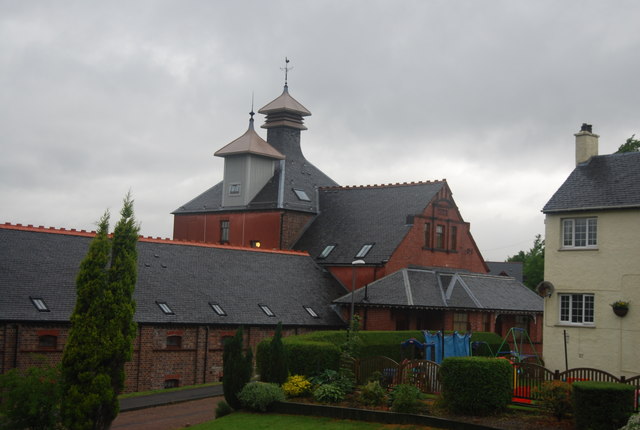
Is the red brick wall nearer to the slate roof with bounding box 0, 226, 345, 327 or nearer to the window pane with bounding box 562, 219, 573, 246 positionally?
the slate roof with bounding box 0, 226, 345, 327

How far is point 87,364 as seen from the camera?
24422mm

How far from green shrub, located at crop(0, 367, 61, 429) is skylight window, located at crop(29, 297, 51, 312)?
8.28 metres

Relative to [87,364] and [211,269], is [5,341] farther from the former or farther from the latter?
[211,269]

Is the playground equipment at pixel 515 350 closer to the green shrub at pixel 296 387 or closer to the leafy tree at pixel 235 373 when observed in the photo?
the green shrub at pixel 296 387

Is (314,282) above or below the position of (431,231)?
below

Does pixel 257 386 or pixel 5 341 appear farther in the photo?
pixel 5 341

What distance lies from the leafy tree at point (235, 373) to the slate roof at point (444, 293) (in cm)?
1537

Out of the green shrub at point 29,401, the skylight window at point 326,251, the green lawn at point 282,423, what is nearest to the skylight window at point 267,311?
the skylight window at point 326,251

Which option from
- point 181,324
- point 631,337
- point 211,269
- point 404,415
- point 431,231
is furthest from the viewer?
point 431,231

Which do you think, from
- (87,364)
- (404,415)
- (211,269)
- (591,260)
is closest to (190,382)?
(211,269)

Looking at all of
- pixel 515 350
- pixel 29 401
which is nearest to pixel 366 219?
pixel 515 350

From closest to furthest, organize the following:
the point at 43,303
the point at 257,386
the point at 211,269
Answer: the point at 257,386, the point at 43,303, the point at 211,269

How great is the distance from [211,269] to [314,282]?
23.2ft

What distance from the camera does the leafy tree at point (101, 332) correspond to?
24.2 meters
